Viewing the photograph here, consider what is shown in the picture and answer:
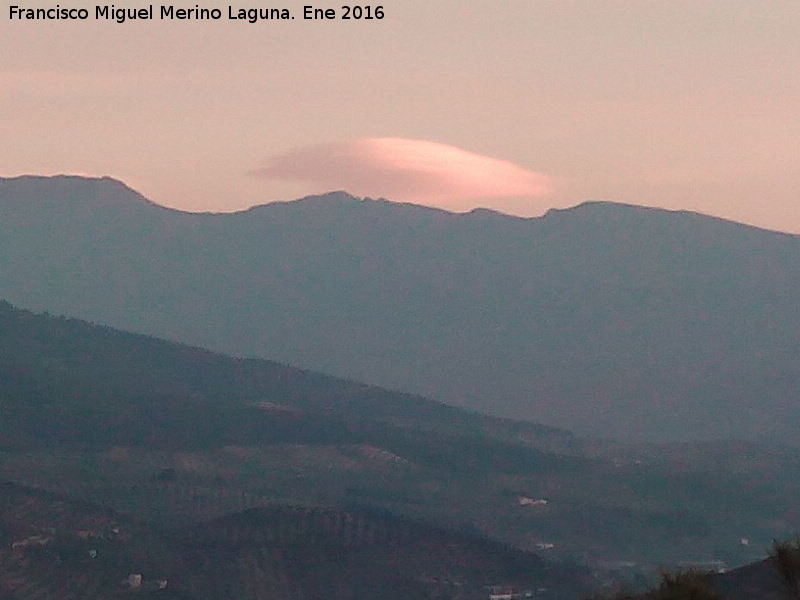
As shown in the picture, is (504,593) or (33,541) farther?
(33,541)

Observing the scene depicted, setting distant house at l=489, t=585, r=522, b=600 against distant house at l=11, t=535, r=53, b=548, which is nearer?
distant house at l=11, t=535, r=53, b=548

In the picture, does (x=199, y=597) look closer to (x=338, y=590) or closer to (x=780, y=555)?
(x=338, y=590)

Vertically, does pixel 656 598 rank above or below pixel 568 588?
above

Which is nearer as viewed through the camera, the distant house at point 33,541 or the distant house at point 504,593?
the distant house at point 33,541

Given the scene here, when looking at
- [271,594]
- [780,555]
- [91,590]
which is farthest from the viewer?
[271,594]

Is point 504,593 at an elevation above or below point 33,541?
below

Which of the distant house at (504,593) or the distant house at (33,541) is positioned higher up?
the distant house at (33,541)

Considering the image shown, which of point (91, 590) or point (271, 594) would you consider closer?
point (91, 590)

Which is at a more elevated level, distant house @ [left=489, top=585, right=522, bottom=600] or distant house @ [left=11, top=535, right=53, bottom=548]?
distant house @ [left=11, top=535, right=53, bottom=548]

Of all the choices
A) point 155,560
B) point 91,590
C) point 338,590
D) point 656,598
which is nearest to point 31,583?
point 91,590

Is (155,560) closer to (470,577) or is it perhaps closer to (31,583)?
(31,583)

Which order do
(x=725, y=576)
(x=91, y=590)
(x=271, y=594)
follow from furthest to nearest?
(x=271, y=594), (x=91, y=590), (x=725, y=576)
